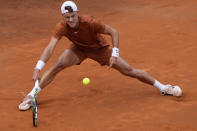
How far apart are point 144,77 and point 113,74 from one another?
5.06ft

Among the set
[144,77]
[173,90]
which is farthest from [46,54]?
[173,90]

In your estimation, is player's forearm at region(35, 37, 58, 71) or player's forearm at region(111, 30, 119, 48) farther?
player's forearm at region(111, 30, 119, 48)

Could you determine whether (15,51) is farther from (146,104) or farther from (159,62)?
(146,104)

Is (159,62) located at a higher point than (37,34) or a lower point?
lower

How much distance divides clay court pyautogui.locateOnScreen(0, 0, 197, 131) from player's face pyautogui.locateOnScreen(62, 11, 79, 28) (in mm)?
1265

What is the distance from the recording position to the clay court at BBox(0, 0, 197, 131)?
20.9 feet

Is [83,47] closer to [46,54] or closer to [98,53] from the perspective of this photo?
[98,53]

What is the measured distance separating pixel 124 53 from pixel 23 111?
3389 mm

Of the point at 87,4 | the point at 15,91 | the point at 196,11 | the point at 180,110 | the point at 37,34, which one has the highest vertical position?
the point at 87,4

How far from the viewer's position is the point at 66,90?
7.75m

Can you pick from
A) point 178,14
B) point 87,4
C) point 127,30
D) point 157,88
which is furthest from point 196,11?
Answer: point 157,88

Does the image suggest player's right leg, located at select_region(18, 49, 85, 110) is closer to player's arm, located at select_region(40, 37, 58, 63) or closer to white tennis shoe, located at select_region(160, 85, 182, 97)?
player's arm, located at select_region(40, 37, 58, 63)

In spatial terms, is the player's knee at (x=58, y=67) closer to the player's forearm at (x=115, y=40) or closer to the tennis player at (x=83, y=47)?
the tennis player at (x=83, y=47)

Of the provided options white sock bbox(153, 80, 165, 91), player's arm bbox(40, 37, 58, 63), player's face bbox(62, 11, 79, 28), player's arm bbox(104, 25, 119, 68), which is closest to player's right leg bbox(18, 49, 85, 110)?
player's arm bbox(40, 37, 58, 63)
